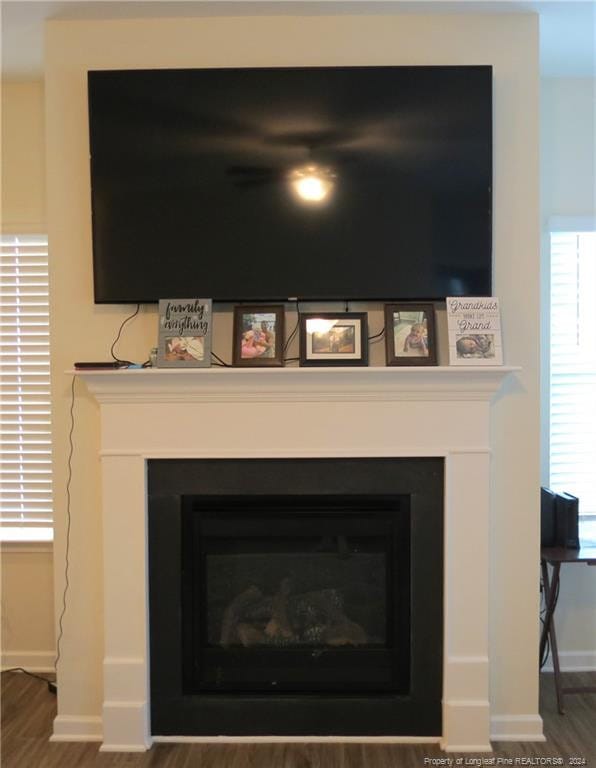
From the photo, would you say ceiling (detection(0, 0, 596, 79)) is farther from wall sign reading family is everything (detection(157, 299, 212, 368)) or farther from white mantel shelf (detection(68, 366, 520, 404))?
white mantel shelf (detection(68, 366, 520, 404))

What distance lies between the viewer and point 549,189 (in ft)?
9.61

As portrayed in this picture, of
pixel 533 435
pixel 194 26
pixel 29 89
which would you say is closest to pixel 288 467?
pixel 533 435

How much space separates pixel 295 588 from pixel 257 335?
102 cm

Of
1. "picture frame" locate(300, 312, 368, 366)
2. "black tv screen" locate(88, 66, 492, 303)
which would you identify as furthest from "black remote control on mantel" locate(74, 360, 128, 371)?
"picture frame" locate(300, 312, 368, 366)

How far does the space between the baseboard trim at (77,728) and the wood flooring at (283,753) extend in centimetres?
3

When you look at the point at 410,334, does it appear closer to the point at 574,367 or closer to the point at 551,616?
the point at 574,367

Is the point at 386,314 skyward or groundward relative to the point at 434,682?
skyward

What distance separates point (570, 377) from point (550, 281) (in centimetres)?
46

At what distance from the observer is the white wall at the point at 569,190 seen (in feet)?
9.48

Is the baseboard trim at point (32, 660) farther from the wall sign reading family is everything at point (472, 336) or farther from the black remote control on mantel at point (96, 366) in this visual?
the wall sign reading family is everything at point (472, 336)

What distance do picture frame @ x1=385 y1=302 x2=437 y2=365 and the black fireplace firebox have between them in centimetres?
39

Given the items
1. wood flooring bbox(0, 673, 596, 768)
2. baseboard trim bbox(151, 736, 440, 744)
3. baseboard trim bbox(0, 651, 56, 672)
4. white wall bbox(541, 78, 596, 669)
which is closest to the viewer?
wood flooring bbox(0, 673, 596, 768)

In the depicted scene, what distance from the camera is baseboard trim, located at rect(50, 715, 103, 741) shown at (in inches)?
97.9

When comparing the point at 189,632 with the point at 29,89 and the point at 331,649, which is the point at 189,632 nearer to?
the point at 331,649
